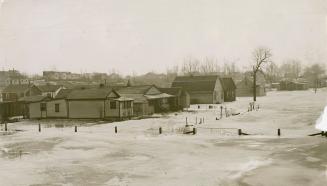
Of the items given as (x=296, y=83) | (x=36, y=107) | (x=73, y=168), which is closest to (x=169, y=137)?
(x=73, y=168)

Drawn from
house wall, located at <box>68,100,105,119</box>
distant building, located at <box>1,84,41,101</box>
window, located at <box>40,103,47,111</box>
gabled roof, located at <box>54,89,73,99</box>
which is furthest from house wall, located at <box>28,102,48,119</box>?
distant building, located at <box>1,84,41,101</box>

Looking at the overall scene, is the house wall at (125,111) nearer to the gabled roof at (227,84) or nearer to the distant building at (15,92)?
the gabled roof at (227,84)

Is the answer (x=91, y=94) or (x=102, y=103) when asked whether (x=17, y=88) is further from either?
(x=102, y=103)

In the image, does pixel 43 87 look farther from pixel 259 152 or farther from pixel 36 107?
pixel 259 152

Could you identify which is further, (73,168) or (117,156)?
(117,156)

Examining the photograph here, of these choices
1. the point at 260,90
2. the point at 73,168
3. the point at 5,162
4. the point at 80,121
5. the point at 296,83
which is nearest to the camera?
the point at 73,168

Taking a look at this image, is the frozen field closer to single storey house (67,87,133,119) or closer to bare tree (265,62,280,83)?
single storey house (67,87,133,119)
